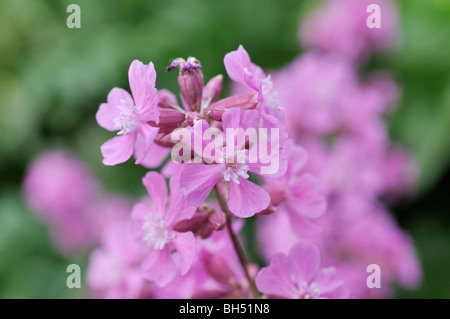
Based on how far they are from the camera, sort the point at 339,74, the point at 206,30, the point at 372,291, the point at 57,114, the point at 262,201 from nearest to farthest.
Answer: the point at 262,201, the point at 372,291, the point at 339,74, the point at 206,30, the point at 57,114

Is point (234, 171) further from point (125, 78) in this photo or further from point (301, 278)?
point (125, 78)

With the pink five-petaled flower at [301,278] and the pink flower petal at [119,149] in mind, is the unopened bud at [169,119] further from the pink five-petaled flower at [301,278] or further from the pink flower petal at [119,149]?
the pink five-petaled flower at [301,278]

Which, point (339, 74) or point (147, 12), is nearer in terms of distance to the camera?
point (339, 74)

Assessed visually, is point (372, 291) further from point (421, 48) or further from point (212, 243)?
point (421, 48)

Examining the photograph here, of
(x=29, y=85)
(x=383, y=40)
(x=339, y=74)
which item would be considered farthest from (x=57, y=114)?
(x=383, y=40)

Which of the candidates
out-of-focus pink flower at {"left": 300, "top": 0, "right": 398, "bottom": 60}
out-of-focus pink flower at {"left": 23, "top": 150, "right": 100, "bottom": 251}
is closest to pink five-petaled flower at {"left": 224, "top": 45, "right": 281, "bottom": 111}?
out-of-focus pink flower at {"left": 300, "top": 0, "right": 398, "bottom": 60}

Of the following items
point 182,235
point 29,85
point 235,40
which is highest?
point 235,40

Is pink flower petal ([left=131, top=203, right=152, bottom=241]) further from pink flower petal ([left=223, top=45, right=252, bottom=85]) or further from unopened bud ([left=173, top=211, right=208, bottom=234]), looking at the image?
pink flower petal ([left=223, top=45, right=252, bottom=85])
